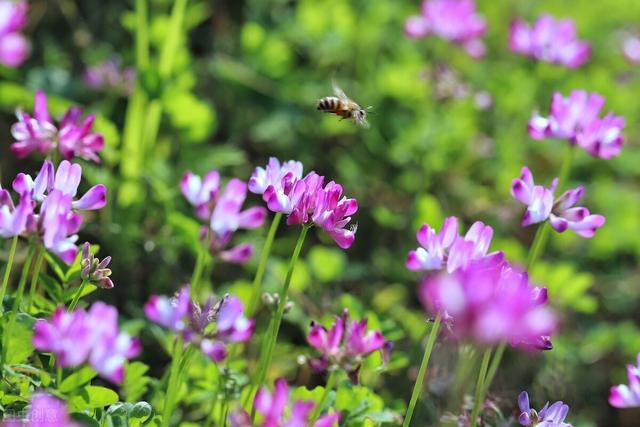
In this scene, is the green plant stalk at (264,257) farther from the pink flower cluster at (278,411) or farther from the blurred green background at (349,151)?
the blurred green background at (349,151)

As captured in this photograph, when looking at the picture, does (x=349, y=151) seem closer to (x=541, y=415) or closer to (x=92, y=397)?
(x=541, y=415)

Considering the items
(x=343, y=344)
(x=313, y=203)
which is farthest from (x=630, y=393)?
(x=313, y=203)

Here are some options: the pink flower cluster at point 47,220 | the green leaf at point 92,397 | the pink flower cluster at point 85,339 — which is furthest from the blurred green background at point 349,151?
the pink flower cluster at point 85,339

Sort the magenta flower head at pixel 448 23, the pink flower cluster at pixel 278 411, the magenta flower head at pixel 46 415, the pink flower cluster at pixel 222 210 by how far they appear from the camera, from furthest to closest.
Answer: the magenta flower head at pixel 448 23 → the pink flower cluster at pixel 222 210 → the pink flower cluster at pixel 278 411 → the magenta flower head at pixel 46 415

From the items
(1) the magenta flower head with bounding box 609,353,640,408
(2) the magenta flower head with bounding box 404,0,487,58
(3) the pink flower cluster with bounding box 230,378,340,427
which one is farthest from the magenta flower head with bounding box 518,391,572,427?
(2) the magenta flower head with bounding box 404,0,487,58

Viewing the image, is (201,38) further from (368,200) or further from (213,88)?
(368,200)

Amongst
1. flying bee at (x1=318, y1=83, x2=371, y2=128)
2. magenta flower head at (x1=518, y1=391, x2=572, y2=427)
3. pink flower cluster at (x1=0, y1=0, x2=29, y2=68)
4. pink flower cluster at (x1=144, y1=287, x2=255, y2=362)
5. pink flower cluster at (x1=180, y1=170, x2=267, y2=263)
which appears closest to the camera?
pink flower cluster at (x1=144, y1=287, x2=255, y2=362)

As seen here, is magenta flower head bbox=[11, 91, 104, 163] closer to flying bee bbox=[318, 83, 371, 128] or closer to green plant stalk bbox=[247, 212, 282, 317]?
green plant stalk bbox=[247, 212, 282, 317]
